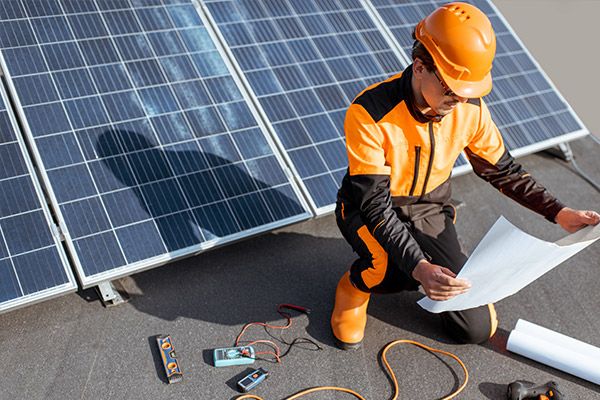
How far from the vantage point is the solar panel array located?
3850 millimetres

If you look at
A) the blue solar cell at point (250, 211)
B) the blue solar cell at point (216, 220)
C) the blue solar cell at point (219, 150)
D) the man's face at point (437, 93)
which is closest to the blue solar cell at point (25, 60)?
the blue solar cell at point (219, 150)

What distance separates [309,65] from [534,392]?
8.80 feet

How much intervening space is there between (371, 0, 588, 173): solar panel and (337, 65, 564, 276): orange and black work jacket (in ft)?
5.21

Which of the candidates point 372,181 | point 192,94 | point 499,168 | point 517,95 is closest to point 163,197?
point 192,94

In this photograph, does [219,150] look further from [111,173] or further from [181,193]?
[111,173]

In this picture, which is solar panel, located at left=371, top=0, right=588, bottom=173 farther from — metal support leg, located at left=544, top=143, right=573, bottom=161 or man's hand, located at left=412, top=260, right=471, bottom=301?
man's hand, located at left=412, top=260, right=471, bottom=301

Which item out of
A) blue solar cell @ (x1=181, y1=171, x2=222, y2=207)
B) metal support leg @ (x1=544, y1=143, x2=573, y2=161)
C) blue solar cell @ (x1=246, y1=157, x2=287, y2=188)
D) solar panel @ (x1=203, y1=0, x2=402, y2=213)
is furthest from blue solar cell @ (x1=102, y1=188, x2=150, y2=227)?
metal support leg @ (x1=544, y1=143, x2=573, y2=161)

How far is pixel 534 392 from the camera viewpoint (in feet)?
11.6

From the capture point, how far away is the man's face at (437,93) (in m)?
3.09

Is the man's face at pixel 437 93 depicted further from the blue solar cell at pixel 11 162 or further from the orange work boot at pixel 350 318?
the blue solar cell at pixel 11 162

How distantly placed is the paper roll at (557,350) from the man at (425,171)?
0.17 metres

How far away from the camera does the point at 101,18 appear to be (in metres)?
4.47

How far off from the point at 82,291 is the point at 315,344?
143cm

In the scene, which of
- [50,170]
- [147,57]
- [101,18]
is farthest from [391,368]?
[101,18]
